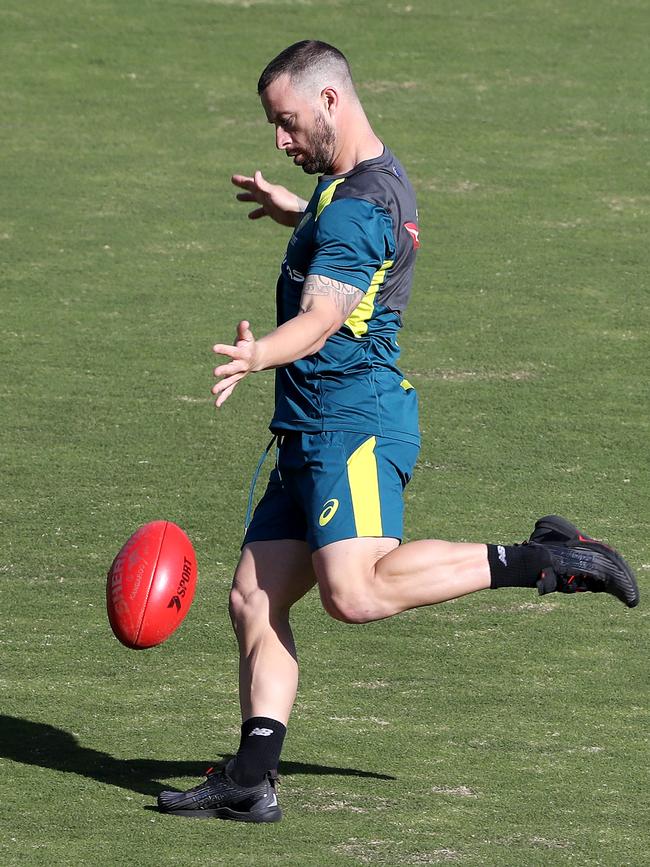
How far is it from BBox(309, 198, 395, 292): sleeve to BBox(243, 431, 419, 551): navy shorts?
0.54 metres

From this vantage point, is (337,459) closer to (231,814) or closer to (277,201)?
(231,814)

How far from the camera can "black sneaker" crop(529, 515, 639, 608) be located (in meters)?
5.48

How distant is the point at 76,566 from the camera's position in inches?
301

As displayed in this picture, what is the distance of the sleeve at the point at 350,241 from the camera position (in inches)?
199

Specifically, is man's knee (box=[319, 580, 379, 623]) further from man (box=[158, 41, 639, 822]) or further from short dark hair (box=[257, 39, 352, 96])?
short dark hair (box=[257, 39, 352, 96])

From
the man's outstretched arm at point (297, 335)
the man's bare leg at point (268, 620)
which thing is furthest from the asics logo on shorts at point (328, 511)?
the man's outstretched arm at point (297, 335)

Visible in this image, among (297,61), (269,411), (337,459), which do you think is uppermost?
(297,61)

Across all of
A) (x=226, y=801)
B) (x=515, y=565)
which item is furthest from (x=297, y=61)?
(x=226, y=801)

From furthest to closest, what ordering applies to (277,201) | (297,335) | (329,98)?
(277,201)
(329,98)
(297,335)

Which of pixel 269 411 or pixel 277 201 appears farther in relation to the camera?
pixel 269 411

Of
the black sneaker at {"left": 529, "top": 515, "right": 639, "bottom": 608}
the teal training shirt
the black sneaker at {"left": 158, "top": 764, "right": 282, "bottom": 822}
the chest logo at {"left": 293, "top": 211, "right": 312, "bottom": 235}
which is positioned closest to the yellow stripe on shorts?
the teal training shirt

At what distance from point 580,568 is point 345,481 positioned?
868 mm

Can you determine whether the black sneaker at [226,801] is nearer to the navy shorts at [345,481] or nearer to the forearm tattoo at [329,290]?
the navy shorts at [345,481]

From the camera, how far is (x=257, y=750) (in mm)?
5254
